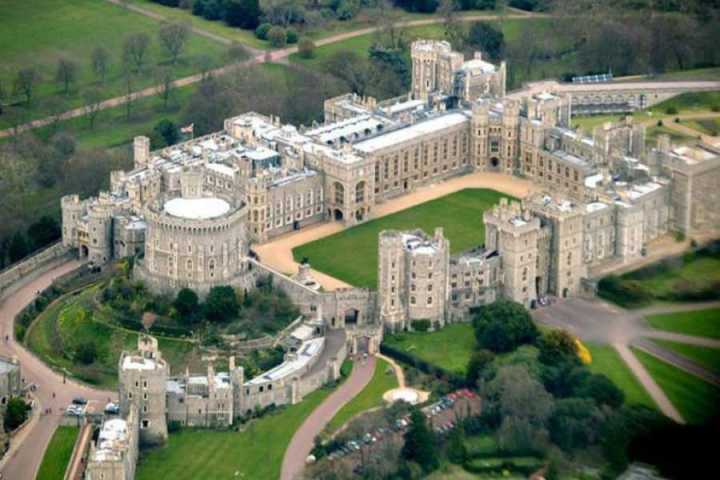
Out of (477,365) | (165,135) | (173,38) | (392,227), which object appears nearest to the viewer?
(477,365)

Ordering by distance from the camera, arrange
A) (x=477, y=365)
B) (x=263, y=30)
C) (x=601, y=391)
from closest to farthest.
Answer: (x=601, y=391) < (x=477, y=365) < (x=263, y=30)

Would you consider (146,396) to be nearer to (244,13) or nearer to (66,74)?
(66,74)

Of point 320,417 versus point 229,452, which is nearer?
point 229,452

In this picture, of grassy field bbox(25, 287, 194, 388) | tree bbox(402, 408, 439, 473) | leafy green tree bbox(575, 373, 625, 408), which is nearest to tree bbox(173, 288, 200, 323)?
grassy field bbox(25, 287, 194, 388)

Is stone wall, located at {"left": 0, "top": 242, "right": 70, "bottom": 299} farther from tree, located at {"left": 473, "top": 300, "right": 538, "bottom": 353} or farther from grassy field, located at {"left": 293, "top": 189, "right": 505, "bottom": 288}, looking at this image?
tree, located at {"left": 473, "top": 300, "right": 538, "bottom": 353}

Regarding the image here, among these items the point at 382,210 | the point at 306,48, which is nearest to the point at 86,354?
the point at 382,210

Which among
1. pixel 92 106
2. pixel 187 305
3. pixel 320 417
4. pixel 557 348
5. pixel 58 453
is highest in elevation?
pixel 92 106
